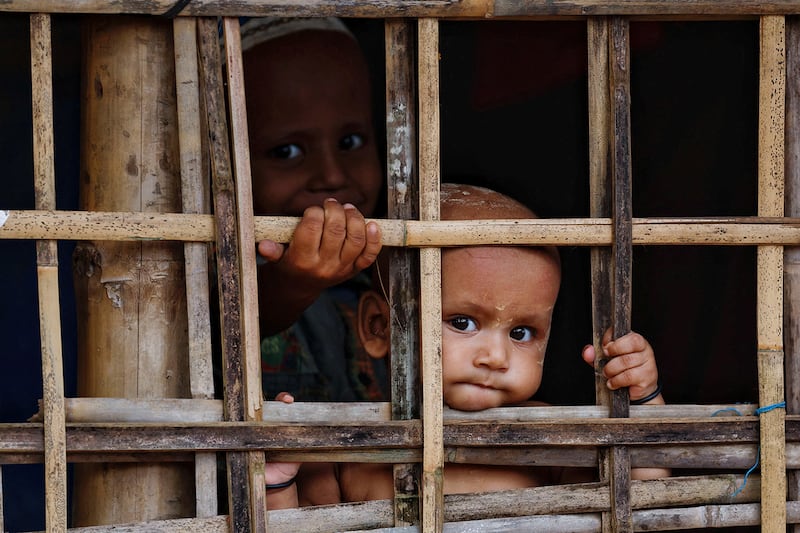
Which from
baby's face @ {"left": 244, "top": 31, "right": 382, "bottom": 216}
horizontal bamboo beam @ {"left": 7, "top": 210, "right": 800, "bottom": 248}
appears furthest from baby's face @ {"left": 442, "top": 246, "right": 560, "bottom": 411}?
baby's face @ {"left": 244, "top": 31, "right": 382, "bottom": 216}

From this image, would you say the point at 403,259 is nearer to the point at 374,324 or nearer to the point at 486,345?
the point at 486,345

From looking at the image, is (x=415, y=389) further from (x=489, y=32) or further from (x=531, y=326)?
(x=489, y=32)

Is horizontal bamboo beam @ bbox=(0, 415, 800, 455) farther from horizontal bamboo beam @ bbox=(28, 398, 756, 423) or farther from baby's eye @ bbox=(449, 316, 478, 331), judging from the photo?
baby's eye @ bbox=(449, 316, 478, 331)

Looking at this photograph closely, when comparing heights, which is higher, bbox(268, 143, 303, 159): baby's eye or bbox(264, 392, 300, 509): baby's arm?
bbox(268, 143, 303, 159): baby's eye

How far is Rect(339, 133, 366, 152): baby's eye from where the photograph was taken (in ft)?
8.54

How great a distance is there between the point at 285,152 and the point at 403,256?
828mm

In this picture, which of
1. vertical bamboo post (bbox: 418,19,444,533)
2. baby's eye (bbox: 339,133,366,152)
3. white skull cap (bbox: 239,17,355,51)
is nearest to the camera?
vertical bamboo post (bbox: 418,19,444,533)

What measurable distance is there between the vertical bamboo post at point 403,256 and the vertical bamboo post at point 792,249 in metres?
0.66

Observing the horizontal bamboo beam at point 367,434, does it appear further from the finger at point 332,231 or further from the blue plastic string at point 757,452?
the finger at point 332,231

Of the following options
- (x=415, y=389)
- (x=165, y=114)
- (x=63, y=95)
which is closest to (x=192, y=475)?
(x=415, y=389)

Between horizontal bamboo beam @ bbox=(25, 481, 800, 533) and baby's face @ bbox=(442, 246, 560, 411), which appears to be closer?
horizontal bamboo beam @ bbox=(25, 481, 800, 533)

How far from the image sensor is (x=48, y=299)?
1656 mm

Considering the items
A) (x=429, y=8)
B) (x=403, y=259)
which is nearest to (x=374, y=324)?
(x=403, y=259)

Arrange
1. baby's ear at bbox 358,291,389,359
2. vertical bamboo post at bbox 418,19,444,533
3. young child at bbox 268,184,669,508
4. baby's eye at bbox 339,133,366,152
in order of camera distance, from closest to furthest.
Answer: vertical bamboo post at bbox 418,19,444,533 < young child at bbox 268,184,669,508 < baby's ear at bbox 358,291,389,359 < baby's eye at bbox 339,133,366,152
